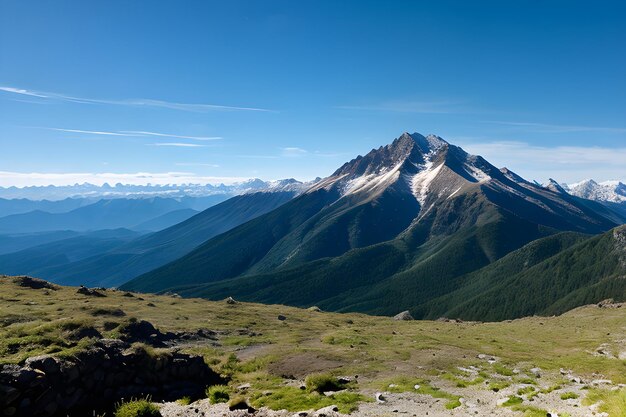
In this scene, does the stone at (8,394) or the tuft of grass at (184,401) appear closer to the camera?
the stone at (8,394)

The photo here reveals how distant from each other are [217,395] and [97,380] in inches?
371

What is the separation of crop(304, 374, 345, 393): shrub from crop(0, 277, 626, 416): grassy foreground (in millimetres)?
246

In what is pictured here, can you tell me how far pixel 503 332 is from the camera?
3398 inches

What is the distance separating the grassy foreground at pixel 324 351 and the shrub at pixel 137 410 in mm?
7177

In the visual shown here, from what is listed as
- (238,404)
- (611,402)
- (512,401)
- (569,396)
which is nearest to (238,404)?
(238,404)

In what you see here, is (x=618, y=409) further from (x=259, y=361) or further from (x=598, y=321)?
(x=598, y=321)

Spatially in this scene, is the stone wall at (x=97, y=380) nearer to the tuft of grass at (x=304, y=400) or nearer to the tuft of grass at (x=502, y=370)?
the tuft of grass at (x=304, y=400)

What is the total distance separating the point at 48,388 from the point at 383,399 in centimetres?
2464

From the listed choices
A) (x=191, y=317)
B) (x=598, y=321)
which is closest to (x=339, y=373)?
(x=191, y=317)

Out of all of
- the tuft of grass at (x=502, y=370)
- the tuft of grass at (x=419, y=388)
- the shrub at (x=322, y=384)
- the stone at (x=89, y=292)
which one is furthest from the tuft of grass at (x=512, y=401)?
the stone at (x=89, y=292)

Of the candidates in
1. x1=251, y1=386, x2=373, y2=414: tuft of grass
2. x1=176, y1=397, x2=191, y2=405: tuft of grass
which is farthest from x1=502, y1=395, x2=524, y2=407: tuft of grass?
x1=176, y1=397, x2=191, y2=405: tuft of grass

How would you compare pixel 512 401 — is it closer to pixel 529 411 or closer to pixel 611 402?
pixel 529 411

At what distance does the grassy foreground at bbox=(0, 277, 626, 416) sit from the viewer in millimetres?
33594

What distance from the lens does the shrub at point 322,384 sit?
33969 mm
